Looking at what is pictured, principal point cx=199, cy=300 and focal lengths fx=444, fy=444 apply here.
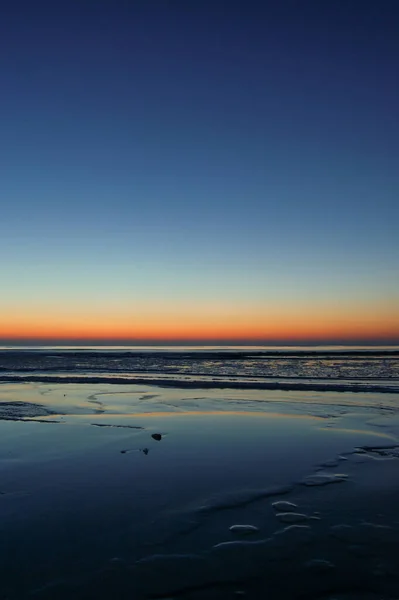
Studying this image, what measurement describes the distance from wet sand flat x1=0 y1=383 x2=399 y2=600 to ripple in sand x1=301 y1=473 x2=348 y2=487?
0.06ft

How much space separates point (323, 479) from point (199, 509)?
7.48 feet

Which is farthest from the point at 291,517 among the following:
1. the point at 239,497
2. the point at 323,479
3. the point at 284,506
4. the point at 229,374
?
the point at 229,374

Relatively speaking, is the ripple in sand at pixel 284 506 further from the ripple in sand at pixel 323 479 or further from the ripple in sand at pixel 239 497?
the ripple in sand at pixel 323 479

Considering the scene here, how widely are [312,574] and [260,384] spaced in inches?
745

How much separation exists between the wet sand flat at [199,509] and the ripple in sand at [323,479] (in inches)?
0.7

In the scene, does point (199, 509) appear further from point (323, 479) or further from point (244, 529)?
point (323, 479)

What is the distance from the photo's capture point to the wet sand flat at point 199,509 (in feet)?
13.1

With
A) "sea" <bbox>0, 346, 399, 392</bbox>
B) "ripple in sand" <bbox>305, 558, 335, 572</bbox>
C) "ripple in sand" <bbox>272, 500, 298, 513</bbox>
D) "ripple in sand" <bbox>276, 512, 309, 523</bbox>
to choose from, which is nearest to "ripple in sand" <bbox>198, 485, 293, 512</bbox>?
"ripple in sand" <bbox>272, 500, 298, 513</bbox>

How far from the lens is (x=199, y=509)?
5660 millimetres

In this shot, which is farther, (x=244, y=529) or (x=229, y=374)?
(x=229, y=374)

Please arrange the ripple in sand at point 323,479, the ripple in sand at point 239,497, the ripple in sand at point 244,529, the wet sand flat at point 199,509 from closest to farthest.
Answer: the wet sand flat at point 199,509 → the ripple in sand at point 244,529 → the ripple in sand at point 239,497 → the ripple in sand at point 323,479

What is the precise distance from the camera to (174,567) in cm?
421

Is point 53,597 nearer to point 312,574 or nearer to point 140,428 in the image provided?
point 312,574

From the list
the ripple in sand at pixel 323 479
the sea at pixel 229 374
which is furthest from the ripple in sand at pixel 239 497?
the sea at pixel 229 374
